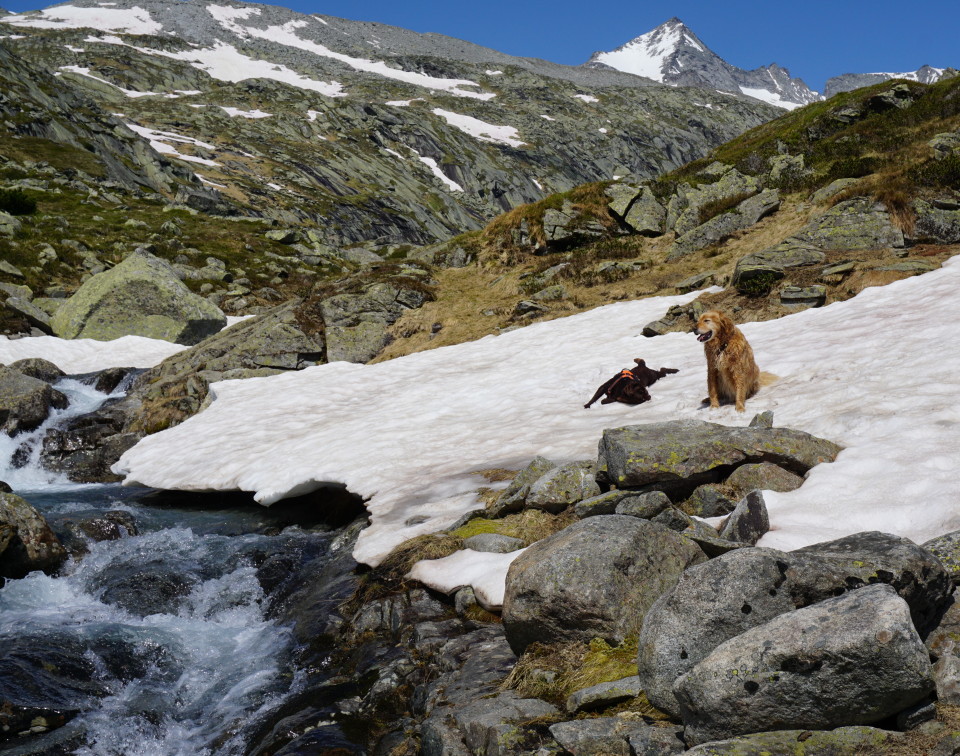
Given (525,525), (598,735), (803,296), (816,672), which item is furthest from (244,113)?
(816,672)

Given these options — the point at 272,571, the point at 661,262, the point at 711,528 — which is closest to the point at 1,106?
the point at 661,262

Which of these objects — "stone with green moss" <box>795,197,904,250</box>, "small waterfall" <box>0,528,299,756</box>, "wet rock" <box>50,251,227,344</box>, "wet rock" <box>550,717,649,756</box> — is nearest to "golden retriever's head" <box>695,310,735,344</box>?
"wet rock" <box>550,717,649,756</box>

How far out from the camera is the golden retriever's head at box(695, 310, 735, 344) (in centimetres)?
1142

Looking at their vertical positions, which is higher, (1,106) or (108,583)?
(1,106)

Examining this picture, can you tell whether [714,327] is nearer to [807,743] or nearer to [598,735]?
[598,735]

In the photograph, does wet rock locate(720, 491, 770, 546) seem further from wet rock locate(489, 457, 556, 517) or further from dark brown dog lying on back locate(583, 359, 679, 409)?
dark brown dog lying on back locate(583, 359, 679, 409)

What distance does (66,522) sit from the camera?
12.3m

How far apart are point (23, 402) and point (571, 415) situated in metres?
17.9

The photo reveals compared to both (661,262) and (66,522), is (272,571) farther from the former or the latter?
(661,262)

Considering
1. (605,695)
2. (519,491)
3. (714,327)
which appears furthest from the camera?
(714,327)

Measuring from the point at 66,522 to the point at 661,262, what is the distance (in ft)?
77.2

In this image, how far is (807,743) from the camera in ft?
11.0

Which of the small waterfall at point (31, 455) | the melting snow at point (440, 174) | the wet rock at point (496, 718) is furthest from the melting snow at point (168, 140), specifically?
the wet rock at point (496, 718)

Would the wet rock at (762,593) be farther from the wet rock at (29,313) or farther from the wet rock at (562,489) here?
the wet rock at (29,313)
